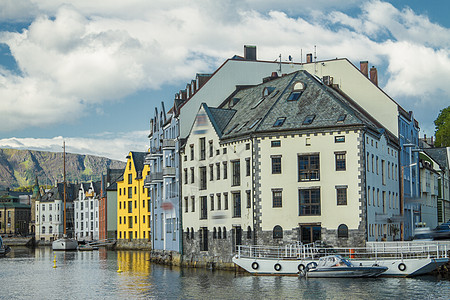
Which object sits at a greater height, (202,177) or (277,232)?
(202,177)

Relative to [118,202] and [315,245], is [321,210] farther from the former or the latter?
[118,202]

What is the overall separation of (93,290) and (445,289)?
26.9 m

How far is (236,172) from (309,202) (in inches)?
368

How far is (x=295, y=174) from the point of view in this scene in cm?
6500

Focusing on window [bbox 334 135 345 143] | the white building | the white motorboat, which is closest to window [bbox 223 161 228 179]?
the white motorboat

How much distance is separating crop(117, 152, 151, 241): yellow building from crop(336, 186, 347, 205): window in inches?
3209

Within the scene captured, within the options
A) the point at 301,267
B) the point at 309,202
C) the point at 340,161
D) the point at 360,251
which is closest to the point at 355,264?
the point at 360,251

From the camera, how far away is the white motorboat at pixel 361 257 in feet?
184

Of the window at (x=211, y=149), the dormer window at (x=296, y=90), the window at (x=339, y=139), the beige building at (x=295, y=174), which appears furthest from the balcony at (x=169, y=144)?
the window at (x=339, y=139)

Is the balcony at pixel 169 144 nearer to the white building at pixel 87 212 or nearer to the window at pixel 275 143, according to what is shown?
the window at pixel 275 143

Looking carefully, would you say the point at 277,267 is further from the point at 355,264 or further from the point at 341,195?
the point at 341,195

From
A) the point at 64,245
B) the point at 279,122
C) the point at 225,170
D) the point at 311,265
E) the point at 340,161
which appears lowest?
the point at 64,245

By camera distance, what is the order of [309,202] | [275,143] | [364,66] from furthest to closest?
[364,66], [275,143], [309,202]

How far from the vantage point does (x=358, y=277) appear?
2197 inches
